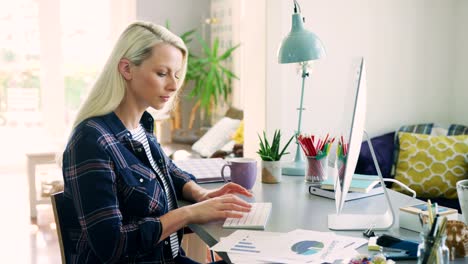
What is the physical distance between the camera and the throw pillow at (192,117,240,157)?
507 centimetres

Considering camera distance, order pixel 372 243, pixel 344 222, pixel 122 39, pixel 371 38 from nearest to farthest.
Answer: pixel 372 243
pixel 344 222
pixel 122 39
pixel 371 38

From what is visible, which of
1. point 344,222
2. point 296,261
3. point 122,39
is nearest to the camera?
point 296,261

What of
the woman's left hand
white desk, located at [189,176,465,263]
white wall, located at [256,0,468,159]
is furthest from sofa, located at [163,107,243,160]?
the woman's left hand

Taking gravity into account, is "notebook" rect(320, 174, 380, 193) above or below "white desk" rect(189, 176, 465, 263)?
above

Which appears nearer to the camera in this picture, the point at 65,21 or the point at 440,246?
the point at 440,246

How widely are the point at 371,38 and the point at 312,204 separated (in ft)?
6.43

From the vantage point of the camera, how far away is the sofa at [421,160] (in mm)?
3223

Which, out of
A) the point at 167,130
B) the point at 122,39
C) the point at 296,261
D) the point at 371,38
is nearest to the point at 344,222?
the point at 296,261

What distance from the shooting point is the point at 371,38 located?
139 inches

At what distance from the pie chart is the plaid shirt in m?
0.37

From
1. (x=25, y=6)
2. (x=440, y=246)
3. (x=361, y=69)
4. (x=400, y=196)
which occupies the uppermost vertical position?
(x=25, y=6)

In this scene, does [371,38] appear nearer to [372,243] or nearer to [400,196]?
[400,196]

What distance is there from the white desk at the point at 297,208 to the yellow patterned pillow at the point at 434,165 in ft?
4.34

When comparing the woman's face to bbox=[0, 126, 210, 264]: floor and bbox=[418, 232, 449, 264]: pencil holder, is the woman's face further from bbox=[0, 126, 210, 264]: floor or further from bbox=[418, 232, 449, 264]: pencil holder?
bbox=[0, 126, 210, 264]: floor
